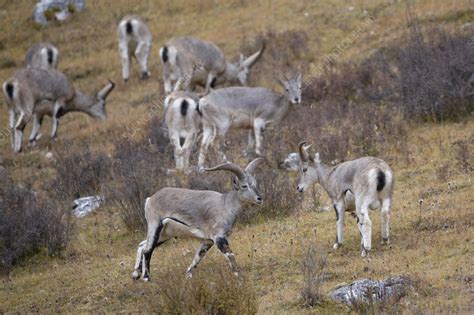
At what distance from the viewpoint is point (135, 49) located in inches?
1219

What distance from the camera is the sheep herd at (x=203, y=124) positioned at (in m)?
13.5

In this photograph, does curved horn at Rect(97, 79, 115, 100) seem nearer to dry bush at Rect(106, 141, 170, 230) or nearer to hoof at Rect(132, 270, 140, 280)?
dry bush at Rect(106, 141, 170, 230)

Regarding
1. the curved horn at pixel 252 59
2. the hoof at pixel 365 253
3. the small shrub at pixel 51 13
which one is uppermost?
the hoof at pixel 365 253

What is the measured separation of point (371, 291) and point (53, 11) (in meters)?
27.9

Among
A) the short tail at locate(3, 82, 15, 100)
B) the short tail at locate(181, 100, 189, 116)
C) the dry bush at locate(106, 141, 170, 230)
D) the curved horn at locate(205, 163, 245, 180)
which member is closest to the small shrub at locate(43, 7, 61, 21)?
the short tail at locate(3, 82, 15, 100)

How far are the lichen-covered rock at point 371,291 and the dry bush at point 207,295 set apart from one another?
113 centimetres

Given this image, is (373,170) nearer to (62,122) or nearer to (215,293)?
(215,293)

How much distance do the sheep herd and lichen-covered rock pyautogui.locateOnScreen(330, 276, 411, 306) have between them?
1595mm

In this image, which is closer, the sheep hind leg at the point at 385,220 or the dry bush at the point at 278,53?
the sheep hind leg at the point at 385,220

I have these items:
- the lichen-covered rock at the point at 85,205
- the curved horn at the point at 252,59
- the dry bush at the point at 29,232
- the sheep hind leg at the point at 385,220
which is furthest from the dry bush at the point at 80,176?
the sheep hind leg at the point at 385,220

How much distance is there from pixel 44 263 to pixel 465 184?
24.3 ft

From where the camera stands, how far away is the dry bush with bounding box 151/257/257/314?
11.1 metres

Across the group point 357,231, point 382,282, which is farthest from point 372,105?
point 382,282

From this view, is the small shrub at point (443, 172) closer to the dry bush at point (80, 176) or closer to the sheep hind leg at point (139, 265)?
the sheep hind leg at point (139, 265)
